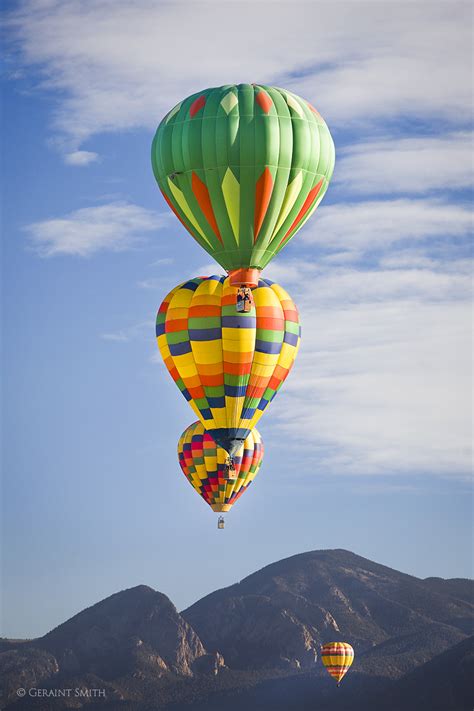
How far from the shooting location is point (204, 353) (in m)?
88.6

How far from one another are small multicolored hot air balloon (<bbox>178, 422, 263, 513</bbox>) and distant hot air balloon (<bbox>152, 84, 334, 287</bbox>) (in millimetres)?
24255

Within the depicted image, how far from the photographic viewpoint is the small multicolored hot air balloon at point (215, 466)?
10744 cm

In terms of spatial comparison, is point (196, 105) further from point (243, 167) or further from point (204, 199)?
point (204, 199)

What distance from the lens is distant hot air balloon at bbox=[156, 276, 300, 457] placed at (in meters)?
88.0

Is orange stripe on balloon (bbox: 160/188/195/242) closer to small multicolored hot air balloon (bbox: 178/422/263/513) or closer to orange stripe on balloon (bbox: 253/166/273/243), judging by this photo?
orange stripe on balloon (bbox: 253/166/273/243)

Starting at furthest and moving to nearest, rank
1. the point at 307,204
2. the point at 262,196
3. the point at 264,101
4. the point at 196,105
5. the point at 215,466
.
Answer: the point at 215,466
the point at 307,204
the point at 196,105
the point at 262,196
the point at 264,101

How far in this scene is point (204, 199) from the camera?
82.5m

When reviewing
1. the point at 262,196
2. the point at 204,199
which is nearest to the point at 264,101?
the point at 262,196

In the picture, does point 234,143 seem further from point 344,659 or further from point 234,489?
point 344,659

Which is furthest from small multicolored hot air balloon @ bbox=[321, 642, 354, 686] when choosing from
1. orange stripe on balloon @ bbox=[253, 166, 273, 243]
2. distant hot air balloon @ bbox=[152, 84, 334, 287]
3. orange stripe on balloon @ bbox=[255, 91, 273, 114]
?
orange stripe on balloon @ bbox=[255, 91, 273, 114]

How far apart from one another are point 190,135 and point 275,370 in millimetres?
15699

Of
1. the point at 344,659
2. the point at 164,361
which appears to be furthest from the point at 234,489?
the point at 344,659

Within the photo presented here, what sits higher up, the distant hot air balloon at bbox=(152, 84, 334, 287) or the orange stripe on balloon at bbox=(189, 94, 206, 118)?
the orange stripe on balloon at bbox=(189, 94, 206, 118)

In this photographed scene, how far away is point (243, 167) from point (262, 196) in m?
1.90
